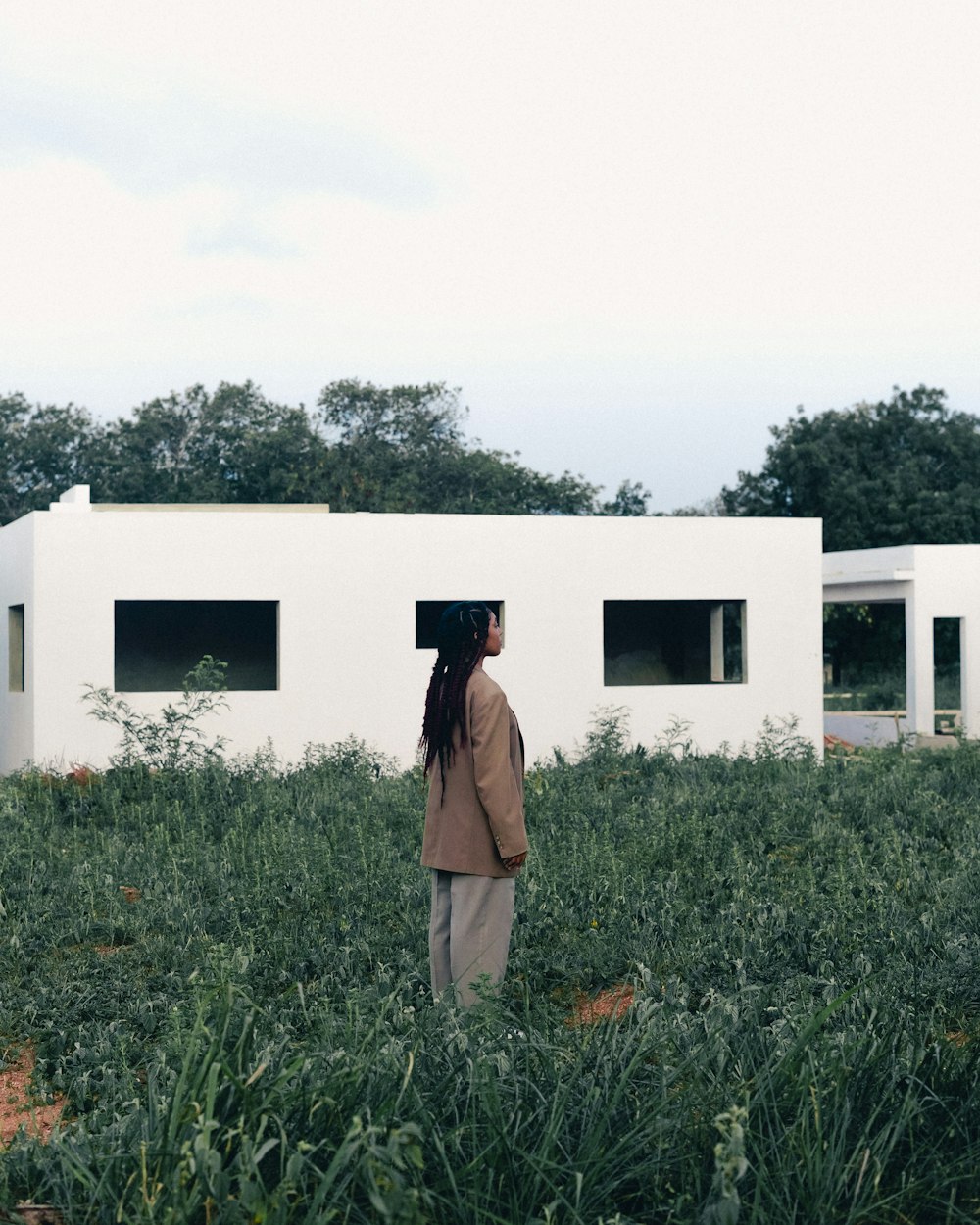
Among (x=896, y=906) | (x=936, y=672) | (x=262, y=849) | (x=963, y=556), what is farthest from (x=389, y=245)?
(x=896, y=906)

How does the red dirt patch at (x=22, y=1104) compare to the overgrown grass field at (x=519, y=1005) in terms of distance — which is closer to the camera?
the overgrown grass field at (x=519, y=1005)

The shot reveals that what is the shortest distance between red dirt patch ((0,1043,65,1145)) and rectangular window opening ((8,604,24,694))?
12.3 meters

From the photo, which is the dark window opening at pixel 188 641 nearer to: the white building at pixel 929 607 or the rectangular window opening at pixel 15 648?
the rectangular window opening at pixel 15 648

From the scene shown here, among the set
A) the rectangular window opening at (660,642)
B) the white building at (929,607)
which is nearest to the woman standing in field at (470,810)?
the rectangular window opening at (660,642)

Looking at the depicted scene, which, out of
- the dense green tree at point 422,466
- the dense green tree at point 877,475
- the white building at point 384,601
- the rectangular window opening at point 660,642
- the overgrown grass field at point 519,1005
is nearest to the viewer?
the overgrown grass field at point 519,1005

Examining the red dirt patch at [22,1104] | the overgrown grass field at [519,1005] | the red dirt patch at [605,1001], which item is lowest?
the red dirt patch at [22,1104]

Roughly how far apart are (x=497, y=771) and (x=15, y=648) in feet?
44.6

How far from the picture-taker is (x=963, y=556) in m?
20.9

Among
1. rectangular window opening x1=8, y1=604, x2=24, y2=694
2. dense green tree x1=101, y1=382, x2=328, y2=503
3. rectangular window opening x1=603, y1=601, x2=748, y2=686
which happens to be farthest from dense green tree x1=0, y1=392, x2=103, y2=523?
rectangular window opening x1=603, y1=601, x2=748, y2=686

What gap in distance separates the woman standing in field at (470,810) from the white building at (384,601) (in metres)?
10.1

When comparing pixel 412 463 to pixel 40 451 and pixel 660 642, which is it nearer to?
pixel 40 451

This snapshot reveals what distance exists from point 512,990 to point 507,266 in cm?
2345

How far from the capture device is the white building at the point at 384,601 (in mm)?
14805

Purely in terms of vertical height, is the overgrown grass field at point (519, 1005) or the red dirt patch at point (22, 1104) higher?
the overgrown grass field at point (519, 1005)
